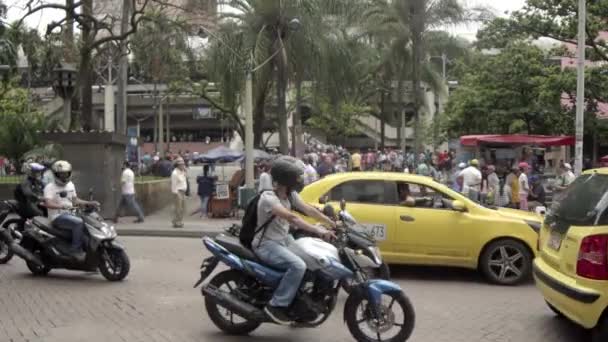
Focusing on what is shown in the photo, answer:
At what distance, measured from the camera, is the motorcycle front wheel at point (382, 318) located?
238 inches

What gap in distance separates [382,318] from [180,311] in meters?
2.63

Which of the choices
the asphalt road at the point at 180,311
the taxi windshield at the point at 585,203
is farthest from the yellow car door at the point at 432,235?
the taxi windshield at the point at 585,203

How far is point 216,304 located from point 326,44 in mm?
17352

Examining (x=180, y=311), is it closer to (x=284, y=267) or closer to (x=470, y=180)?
(x=284, y=267)

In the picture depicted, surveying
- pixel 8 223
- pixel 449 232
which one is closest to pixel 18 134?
pixel 8 223

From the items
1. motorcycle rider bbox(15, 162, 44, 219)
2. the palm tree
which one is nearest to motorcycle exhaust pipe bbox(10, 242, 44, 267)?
motorcycle rider bbox(15, 162, 44, 219)

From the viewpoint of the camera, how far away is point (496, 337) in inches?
266

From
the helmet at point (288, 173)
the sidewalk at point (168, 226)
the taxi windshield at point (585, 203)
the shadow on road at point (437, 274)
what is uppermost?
the helmet at point (288, 173)

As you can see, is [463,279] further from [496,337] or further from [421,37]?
[421,37]

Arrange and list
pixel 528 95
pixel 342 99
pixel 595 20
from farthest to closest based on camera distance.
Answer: pixel 528 95 → pixel 342 99 → pixel 595 20

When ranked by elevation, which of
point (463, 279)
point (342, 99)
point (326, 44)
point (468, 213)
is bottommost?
point (463, 279)

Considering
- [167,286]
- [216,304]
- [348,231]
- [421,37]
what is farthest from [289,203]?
[421,37]

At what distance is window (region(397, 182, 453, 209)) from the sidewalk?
6499 millimetres

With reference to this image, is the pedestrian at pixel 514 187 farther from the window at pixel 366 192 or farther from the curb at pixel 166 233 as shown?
the window at pixel 366 192
